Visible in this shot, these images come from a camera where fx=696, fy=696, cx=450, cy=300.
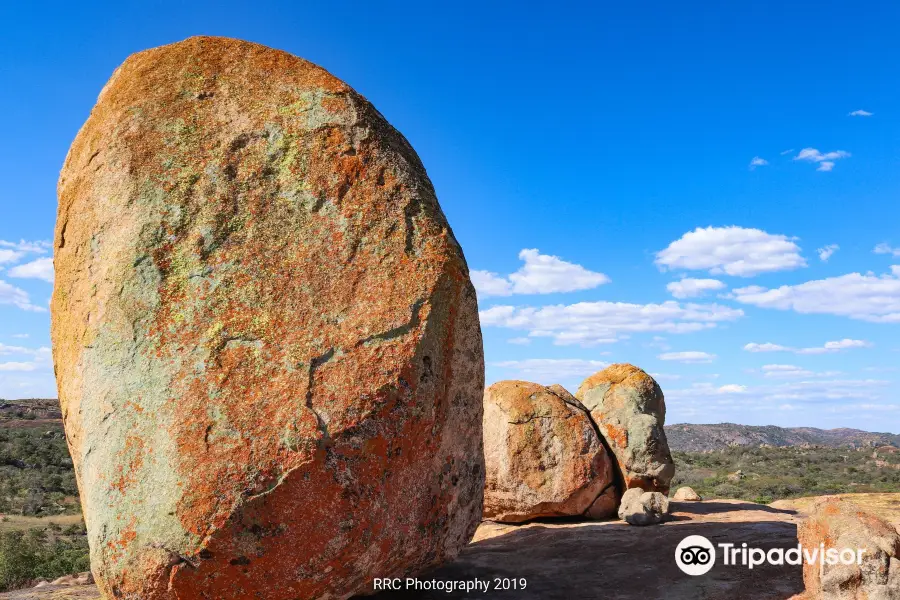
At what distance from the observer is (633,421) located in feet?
41.8

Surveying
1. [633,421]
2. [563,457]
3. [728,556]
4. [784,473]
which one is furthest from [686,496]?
[784,473]

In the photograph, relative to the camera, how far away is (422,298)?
5.74m

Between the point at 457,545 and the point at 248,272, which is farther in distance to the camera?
the point at 457,545

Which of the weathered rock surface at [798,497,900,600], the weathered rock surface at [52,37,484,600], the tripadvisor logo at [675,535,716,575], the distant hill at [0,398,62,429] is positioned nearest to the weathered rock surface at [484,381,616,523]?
the tripadvisor logo at [675,535,716,575]

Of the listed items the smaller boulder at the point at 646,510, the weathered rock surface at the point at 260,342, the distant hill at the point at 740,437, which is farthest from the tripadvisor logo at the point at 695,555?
the distant hill at the point at 740,437

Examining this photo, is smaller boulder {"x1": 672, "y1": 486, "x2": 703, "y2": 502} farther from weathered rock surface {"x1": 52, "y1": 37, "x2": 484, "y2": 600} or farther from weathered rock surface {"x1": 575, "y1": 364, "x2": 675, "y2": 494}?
weathered rock surface {"x1": 52, "y1": 37, "x2": 484, "y2": 600}

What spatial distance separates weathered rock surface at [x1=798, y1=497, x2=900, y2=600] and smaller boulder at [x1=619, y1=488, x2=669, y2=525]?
15.4ft

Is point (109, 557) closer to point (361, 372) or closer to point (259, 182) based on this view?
point (361, 372)

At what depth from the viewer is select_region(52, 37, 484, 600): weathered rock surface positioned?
5.18 metres

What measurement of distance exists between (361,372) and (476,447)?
1.69 m

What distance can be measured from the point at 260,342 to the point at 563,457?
7918 millimetres

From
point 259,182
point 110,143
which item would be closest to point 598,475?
point 259,182

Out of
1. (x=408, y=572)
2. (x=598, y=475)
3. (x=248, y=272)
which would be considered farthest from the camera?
(x=598, y=475)

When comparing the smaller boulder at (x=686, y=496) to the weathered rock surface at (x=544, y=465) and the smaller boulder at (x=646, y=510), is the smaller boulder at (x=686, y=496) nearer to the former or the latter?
the weathered rock surface at (x=544, y=465)
